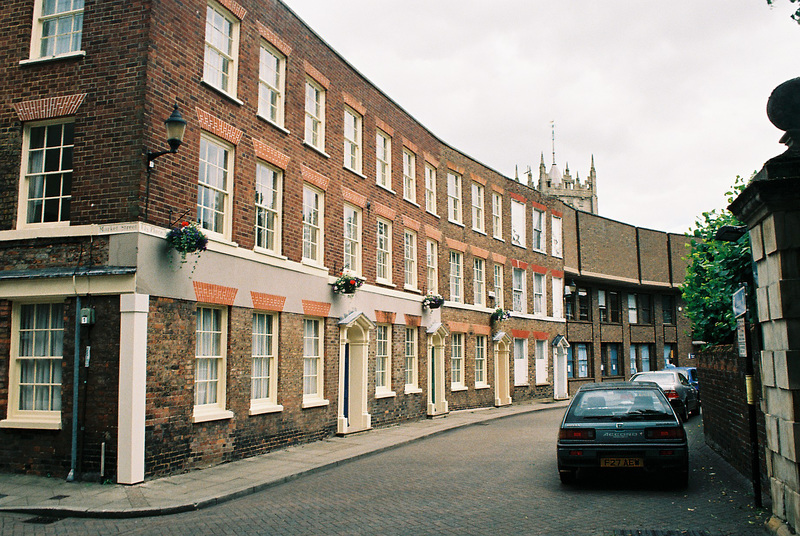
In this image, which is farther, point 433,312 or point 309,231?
point 433,312

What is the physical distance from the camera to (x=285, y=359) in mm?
15055

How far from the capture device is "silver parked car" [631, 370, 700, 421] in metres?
20.8

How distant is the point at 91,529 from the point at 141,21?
807cm

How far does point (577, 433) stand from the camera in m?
9.98

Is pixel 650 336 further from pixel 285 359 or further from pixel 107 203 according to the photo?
pixel 107 203

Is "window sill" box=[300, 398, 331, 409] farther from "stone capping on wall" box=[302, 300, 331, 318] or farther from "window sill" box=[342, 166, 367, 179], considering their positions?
"window sill" box=[342, 166, 367, 179]

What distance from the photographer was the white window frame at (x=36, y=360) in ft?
37.3

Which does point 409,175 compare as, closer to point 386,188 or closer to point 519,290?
point 386,188

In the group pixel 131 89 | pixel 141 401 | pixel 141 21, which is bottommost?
pixel 141 401

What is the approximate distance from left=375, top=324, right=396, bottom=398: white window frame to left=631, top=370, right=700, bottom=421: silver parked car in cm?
801

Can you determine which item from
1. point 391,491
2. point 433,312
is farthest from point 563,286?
point 391,491

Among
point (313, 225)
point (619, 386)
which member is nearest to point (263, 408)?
point (313, 225)

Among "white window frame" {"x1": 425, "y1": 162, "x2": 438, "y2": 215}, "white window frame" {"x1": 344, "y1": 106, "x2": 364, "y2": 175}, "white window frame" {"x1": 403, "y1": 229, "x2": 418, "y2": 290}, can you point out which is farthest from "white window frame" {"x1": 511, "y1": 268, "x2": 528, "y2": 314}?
"white window frame" {"x1": 344, "y1": 106, "x2": 364, "y2": 175}

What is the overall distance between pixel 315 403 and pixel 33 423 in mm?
6494
